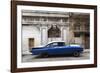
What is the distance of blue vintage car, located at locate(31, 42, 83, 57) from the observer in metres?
1.91

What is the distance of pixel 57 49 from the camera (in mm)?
1959

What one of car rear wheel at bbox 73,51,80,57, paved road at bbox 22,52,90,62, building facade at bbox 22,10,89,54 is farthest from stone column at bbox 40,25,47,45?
car rear wheel at bbox 73,51,80,57

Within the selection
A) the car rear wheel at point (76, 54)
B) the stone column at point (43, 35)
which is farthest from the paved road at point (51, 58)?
the stone column at point (43, 35)

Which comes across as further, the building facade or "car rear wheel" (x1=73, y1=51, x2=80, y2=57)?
"car rear wheel" (x1=73, y1=51, x2=80, y2=57)

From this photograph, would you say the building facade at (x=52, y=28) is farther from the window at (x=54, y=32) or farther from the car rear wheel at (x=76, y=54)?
the car rear wheel at (x=76, y=54)

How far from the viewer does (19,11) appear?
5.98ft

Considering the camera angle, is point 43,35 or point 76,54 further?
point 76,54

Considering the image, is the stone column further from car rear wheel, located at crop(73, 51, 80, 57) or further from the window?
car rear wheel, located at crop(73, 51, 80, 57)

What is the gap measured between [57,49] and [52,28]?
0.23m

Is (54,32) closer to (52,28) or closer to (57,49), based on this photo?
(52,28)

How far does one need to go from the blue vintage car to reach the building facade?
42mm

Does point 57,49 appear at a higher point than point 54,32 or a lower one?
lower

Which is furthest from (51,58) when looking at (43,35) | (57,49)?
(43,35)

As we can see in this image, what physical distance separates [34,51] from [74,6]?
634 mm
